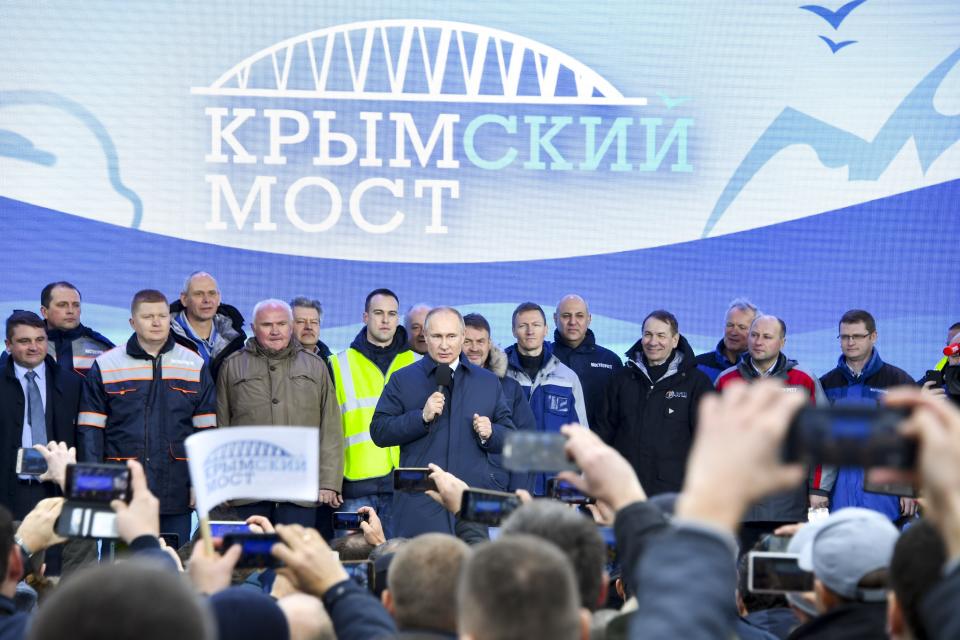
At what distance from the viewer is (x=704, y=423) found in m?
1.32

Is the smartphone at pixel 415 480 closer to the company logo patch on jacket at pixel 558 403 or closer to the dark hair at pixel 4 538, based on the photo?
the dark hair at pixel 4 538

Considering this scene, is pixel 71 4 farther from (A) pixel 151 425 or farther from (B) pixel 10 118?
(A) pixel 151 425

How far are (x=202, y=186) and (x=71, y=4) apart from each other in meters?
1.28

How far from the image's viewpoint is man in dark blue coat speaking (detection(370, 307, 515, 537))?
17.6 ft

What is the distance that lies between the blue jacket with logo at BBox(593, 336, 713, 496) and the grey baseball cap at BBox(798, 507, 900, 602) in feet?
13.2

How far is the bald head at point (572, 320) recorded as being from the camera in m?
6.71

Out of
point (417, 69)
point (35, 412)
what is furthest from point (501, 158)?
point (35, 412)

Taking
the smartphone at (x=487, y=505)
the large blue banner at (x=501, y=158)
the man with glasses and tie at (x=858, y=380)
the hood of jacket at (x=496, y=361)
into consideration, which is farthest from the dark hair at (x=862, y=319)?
the smartphone at (x=487, y=505)

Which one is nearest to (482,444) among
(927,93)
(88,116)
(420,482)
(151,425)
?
(151,425)

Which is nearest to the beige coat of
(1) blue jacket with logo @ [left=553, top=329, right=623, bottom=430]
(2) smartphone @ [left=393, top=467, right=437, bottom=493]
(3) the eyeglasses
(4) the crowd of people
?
(4) the crowd of people

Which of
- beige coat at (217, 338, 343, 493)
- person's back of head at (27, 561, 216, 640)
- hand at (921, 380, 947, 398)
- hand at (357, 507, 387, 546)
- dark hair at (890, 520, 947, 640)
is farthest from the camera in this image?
beige coat at (217, 338, 343, 493)

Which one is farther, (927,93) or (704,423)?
(927,93)

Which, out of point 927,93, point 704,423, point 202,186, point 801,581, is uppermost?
point 927,93

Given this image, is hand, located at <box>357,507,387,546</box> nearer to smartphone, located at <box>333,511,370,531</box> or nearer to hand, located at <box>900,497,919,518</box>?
smartphone, located at <box>333,511,370,531</box>
